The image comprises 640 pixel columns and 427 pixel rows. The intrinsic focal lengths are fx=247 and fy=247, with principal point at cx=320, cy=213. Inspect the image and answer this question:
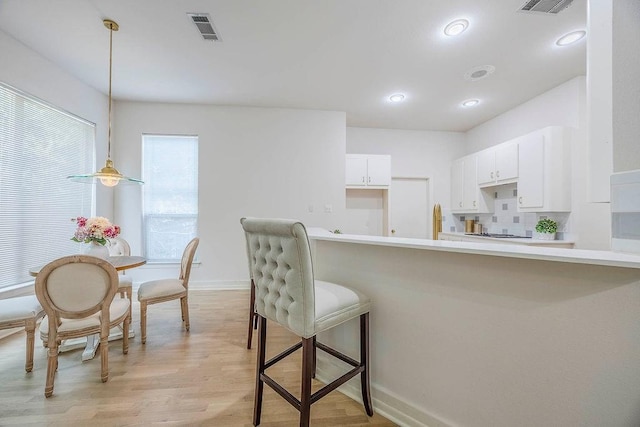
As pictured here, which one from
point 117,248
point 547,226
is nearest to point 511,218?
point 547,226

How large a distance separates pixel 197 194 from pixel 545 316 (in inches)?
160

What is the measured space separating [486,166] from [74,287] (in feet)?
16.4

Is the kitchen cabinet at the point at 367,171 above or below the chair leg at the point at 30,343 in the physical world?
above

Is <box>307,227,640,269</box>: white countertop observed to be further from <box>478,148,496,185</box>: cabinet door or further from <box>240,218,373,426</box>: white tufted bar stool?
<box>478,148,496,185</box>: cabinet door

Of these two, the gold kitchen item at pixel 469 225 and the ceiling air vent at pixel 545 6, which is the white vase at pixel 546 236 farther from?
the ceiling air vent at pixel 545 6

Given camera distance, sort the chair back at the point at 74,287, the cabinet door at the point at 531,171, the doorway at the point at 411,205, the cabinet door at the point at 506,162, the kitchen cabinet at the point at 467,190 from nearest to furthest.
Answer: the chair back at the point at 74,287 → the cabinet door at the point at 531,171 → the cabinet door at the point at 506,162 → the kitchen cabinet at the point at 467,190 → the doorway at the point at 411,205

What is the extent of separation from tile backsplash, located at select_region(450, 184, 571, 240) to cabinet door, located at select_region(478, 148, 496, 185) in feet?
1.04

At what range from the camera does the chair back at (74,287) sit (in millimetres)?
1576

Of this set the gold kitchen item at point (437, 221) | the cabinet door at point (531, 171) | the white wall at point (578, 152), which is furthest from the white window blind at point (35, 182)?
the white wall at point (578, 152)

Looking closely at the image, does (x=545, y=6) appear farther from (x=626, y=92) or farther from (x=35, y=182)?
(x=35, y=182)

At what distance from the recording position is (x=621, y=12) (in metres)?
0.95

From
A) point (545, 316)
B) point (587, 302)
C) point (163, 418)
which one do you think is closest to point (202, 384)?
point (163, 418)

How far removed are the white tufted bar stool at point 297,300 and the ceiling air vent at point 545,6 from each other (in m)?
2.56

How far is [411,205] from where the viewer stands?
4875mm
